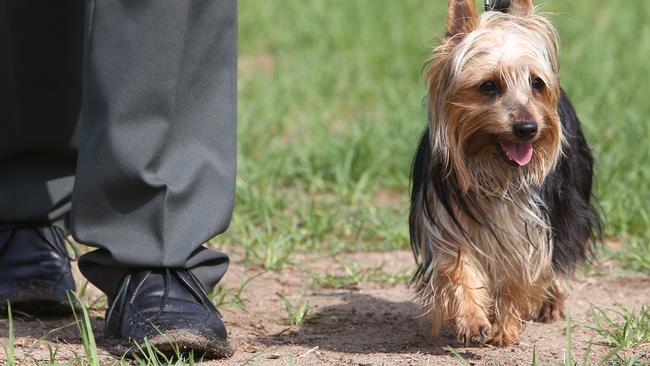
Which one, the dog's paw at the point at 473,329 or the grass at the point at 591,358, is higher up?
the grass at the point at 591,358

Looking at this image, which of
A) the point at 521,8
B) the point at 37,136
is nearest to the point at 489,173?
the point at 521,8

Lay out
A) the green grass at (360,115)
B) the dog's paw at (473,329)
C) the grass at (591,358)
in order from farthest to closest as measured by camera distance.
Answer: the green grass at (360,115) → the dog's paw at (473,329) → the grass at (591,358)

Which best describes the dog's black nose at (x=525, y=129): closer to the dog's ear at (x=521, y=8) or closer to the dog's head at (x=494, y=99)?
the dog's head at (x=494, y=99)

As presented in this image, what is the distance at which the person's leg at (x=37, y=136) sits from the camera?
3.64m

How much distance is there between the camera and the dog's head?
3309 mm

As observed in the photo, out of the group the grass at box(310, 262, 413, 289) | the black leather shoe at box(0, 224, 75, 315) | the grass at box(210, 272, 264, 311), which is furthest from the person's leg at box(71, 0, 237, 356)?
the grass at box(310, 262, 413, 289)

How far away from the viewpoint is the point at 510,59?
3.35m

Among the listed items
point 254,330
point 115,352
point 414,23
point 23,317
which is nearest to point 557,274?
point 254,330

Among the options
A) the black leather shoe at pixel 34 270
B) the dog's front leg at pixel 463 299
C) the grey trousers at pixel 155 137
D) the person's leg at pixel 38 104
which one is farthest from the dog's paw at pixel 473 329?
the person's leg at pixel 38 104

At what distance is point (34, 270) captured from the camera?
366 centimetres

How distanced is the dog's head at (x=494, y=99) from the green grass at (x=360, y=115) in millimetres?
235

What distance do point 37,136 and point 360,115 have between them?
9.82 feet

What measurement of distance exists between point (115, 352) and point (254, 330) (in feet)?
1.90

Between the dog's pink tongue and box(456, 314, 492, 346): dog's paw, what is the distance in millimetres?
456
